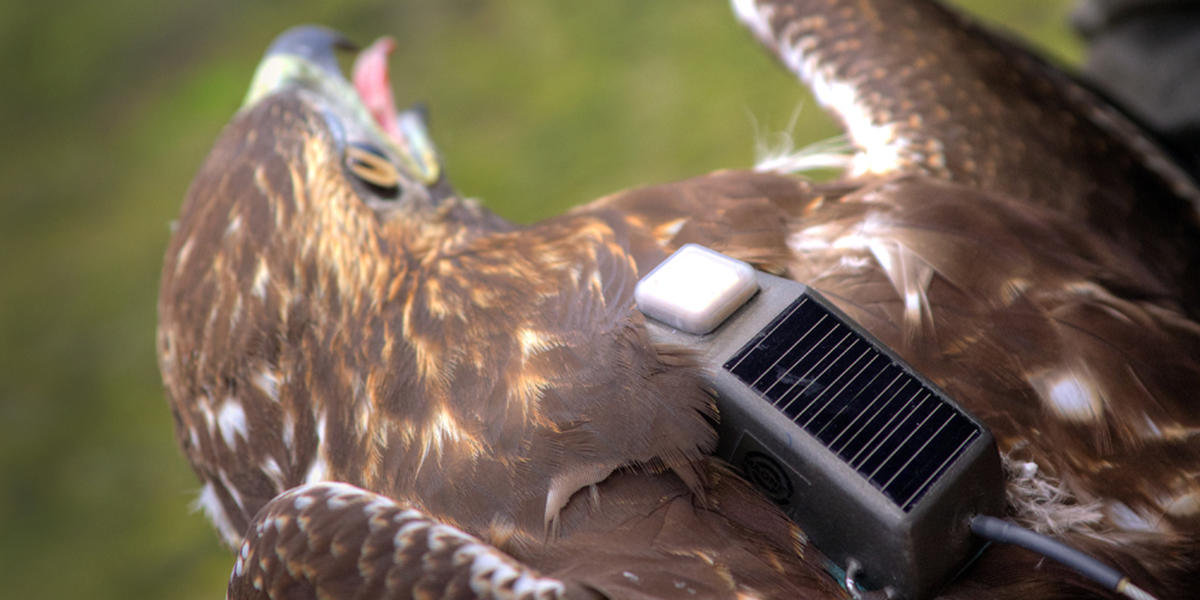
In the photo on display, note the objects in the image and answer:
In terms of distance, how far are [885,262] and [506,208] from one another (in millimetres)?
3222

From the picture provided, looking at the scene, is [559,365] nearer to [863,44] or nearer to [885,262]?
[885,262]

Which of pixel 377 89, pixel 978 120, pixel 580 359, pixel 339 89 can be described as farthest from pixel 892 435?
pixel 377 89

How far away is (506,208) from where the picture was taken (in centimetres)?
466

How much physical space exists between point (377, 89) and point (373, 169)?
539mm

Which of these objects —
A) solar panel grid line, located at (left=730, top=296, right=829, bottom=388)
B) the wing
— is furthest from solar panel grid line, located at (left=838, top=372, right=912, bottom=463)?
the wing

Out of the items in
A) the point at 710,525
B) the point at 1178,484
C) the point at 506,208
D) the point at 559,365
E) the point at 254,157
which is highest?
the point at 254,157

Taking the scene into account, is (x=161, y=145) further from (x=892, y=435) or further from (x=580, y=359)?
(x=892, y=435)

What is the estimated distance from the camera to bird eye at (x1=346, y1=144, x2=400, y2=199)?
192cm

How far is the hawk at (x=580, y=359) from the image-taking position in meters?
1.27

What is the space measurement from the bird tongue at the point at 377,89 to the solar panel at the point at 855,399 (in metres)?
1.36

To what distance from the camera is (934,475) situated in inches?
45.8

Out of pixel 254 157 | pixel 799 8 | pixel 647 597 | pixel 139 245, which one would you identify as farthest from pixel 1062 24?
pixel 139 245

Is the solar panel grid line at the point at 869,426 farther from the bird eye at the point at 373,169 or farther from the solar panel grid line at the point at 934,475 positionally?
the bird eye at the point at 373,169

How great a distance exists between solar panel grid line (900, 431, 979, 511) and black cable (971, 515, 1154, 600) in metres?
0.10
